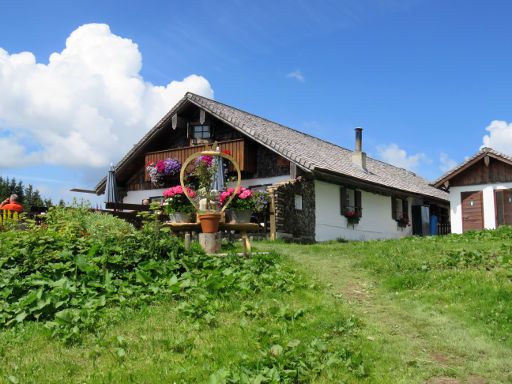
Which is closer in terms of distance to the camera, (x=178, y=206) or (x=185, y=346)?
(x=185, y=346)

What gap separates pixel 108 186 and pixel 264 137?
7244 mm

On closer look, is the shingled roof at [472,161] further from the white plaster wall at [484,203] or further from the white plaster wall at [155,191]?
the white plaster wall at [155,191]

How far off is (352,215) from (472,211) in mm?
5197

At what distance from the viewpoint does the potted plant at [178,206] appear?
587 inches

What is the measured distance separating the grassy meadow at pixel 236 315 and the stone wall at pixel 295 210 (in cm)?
704

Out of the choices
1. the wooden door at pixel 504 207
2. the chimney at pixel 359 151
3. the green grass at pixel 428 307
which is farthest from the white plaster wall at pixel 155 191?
the wooden door at pixel 504 207

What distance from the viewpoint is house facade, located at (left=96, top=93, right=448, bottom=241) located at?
66.0ft

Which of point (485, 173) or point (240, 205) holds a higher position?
point (485, 173)

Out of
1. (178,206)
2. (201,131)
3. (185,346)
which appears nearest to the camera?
(185,346)

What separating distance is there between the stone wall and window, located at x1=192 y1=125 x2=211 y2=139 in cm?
530

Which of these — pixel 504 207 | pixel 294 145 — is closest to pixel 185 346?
pixel 294 145

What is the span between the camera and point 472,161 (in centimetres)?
2317

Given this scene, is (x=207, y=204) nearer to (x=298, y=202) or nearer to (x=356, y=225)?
(x=298, y=202)

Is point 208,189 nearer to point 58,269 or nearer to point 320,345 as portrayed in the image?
point 58,269
